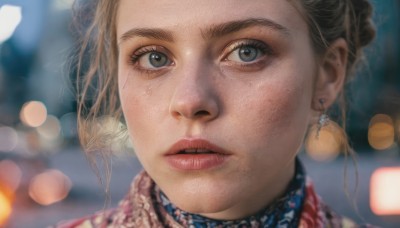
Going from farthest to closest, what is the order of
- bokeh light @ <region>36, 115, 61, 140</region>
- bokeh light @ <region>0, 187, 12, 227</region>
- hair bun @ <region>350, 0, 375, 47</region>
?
bokeh light @ <region>36, 115, 61, 140</region> < bokeh light @ <region>0, 187, 12, 227</region> < hair bun @ <region>350, 0, 375, 47</region>

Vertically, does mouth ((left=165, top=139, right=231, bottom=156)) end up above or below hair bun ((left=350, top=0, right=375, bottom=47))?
below

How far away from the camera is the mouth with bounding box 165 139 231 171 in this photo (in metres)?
1.62

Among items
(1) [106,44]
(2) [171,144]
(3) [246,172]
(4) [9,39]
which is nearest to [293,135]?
(3) [246,172]

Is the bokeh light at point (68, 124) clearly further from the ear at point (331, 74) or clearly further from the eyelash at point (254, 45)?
the eyelash at point (254, 45)

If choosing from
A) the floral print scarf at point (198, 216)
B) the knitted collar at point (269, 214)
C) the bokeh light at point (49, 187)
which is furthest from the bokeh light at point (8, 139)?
the knitted collar at point (269, 214)

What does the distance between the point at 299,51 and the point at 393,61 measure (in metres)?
3.80

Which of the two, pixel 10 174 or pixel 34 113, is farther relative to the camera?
pixel 34 113

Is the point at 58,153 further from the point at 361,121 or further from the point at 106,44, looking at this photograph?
the point at 106,44

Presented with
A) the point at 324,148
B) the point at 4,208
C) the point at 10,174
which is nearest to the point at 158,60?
the point at 4,208

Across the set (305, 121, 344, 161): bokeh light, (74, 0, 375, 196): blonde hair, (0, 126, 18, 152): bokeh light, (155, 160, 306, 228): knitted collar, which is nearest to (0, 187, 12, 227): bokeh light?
(0, 126, 18, 152): bokeh light

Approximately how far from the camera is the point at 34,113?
17.7 feet

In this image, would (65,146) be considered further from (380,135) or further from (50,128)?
(380,135)

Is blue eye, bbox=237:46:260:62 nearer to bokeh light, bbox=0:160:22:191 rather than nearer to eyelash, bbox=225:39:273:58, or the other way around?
eyelash, bbox=225:39:273:58

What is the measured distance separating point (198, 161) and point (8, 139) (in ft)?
12.3
